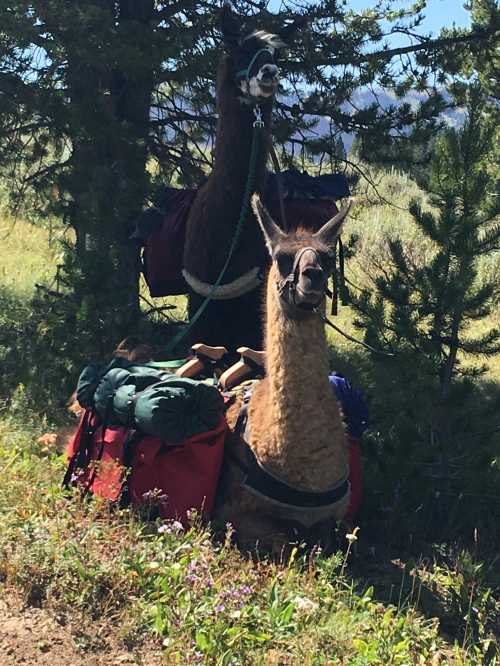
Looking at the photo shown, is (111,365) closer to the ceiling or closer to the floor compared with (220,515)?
closer to the ceiling

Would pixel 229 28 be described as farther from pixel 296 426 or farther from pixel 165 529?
pixel 165 529

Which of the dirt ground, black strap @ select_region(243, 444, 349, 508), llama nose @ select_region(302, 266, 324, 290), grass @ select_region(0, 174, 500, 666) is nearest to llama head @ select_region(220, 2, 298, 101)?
llama nose @ select_region(302, 266, 324, 290)

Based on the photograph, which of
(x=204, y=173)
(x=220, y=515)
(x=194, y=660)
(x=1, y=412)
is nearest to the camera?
(x=194, y=660)

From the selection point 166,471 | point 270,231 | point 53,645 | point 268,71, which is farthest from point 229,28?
point 53,645

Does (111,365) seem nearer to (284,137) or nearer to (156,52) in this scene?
(156,52)

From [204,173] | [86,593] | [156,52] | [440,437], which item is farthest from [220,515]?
[204,173]

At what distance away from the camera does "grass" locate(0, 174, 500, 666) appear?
12.5 ft

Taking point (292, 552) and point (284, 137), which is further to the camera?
point (284, 137)

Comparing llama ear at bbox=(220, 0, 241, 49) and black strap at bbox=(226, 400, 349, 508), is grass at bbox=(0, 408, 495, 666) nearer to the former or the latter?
black strap at bbox=(226, 400, 349, 508)

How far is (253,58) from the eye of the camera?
21.1 feet

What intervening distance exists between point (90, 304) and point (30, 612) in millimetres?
3687

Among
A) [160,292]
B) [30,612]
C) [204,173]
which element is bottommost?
[30,612]

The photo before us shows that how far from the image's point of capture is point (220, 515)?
5.06 meters

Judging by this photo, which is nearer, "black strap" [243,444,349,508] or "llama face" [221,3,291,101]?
"black strap" [243,444,349,508]
